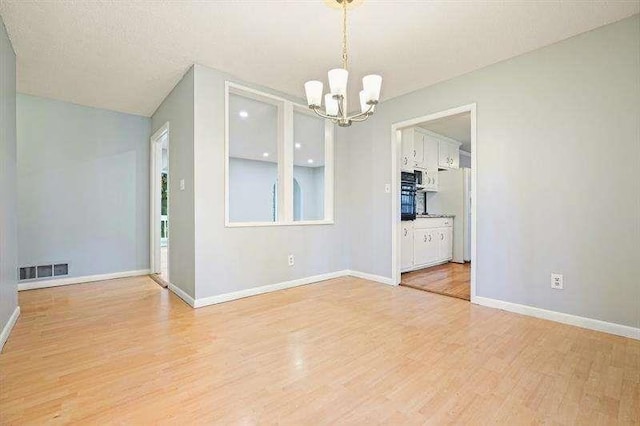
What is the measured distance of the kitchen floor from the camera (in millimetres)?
3645

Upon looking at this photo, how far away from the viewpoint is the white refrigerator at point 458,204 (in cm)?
574

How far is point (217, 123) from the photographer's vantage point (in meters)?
3.22

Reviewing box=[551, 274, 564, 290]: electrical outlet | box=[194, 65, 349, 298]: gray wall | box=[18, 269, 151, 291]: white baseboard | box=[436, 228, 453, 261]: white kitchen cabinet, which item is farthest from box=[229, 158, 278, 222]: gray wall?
box=[551, 274, 564, 290]: electrical outlet

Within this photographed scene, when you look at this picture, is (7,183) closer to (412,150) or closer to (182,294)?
(182,294)

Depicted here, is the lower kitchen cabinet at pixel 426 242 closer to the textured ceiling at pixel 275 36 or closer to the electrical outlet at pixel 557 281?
the electrical outlet at pixel 557 281

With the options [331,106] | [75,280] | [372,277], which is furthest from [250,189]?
[331,106]

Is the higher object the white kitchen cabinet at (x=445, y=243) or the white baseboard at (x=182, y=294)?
the white kitchen cabinet at (x=445, y=243)

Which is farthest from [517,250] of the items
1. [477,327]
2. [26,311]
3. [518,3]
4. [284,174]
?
[26,311]

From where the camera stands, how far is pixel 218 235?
3232 millimetres

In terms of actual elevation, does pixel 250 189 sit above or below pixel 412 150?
below

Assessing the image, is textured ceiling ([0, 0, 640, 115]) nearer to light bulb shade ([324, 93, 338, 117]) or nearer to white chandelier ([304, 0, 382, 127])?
white chandelier ([304, 0, 382, 127])

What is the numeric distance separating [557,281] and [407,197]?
2.25 meters

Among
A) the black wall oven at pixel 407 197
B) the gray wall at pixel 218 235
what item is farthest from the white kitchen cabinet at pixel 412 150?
the gray wall at pixel 218 235

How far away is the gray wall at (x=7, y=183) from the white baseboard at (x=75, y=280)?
1.38m
